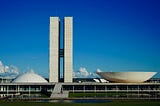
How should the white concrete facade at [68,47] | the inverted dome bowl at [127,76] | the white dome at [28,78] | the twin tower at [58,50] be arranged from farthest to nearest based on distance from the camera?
the twin tower at [58,50]
the white concrete facade at [68,47]
the white dome at [28,78]
the inverted dome bowl at [127,76]

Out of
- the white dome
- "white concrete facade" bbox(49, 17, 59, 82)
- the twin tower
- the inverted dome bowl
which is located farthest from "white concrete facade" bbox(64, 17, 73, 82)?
the inverted dome bowl

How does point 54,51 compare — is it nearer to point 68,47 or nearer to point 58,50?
point 58,50

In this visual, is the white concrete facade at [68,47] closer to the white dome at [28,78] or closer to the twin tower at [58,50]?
the twin tower at [58,50]

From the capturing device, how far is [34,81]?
9125 cm

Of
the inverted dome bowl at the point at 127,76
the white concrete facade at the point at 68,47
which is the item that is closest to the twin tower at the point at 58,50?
the white concrete facade at the point at 68,47

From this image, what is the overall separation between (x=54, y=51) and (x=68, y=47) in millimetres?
3685

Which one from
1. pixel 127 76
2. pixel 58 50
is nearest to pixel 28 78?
pixel 58 50

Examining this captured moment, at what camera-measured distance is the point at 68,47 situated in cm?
9500

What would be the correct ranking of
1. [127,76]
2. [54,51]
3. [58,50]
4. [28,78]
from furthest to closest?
[58,50]
[54,51]
[28,78]
[127,76]

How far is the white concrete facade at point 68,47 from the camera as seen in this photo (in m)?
94.1

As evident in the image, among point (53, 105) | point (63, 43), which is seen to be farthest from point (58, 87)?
point (53, 105)

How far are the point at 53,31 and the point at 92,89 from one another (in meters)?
18.6

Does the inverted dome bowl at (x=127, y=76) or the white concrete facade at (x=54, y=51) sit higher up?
the white concrete facade at (x=54, y=51)

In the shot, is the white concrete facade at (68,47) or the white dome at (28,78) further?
the white concrete facade at (68,47)
